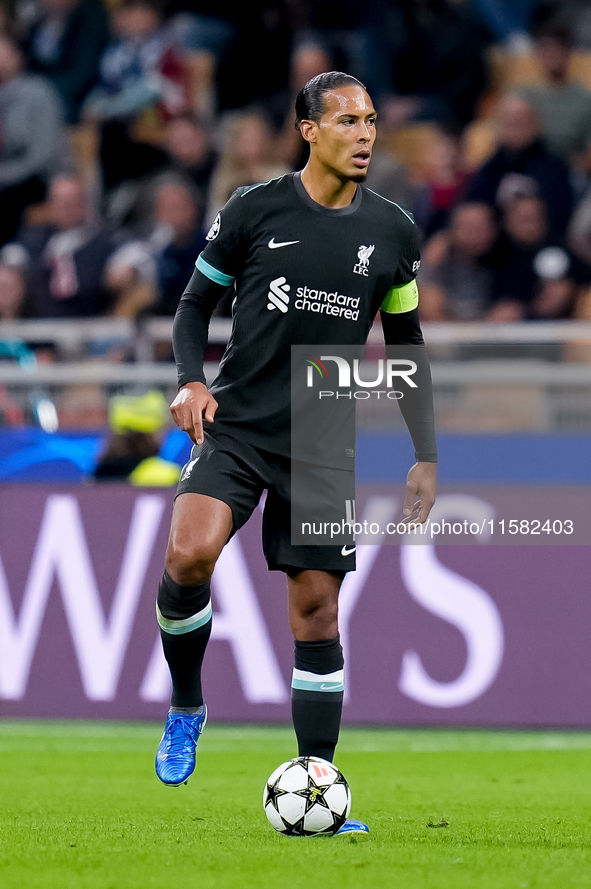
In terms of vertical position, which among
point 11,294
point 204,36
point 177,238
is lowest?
point 11,294

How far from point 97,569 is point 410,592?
1856 millimetres

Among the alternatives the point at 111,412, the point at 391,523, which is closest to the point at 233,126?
the point at 111,412

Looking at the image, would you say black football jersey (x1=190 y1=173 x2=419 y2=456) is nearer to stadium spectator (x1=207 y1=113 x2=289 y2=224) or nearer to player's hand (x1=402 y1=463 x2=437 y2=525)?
player's hand (x1=402 y1=463 x2=437 y2=525)

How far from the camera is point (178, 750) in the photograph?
15.8 feet

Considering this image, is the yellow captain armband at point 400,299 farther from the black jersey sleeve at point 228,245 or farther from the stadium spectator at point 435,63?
the stadium spectator at point 435,63

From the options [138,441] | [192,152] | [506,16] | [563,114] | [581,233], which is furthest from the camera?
[506,16]

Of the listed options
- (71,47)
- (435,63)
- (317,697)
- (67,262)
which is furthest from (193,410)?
(71,47)

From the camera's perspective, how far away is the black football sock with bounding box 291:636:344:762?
4.82 metres

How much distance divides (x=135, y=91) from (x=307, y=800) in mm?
8942

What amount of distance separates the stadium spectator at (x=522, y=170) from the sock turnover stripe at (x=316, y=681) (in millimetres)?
A: 6248

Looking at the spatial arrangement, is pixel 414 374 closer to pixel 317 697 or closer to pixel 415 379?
pixel 415 379

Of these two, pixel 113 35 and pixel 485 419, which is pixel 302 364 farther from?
pixel 113 35

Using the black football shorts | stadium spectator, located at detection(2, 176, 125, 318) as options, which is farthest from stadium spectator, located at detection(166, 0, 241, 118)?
the black football shorts

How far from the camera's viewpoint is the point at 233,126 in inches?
A: 456
